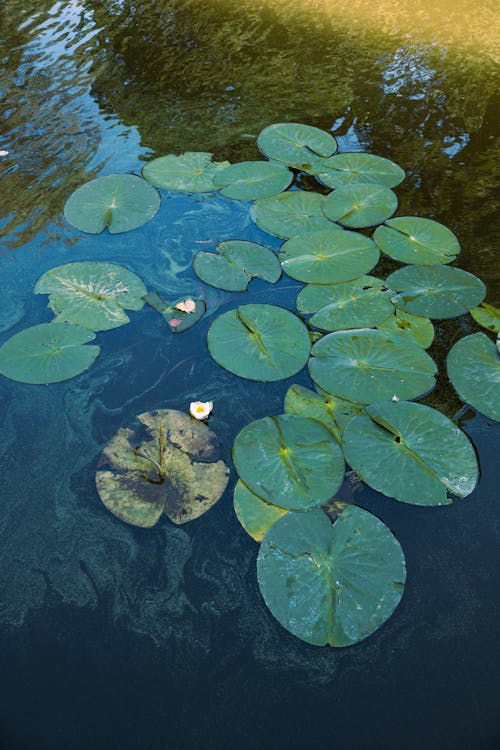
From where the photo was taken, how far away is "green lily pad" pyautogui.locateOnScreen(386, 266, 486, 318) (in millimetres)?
2270

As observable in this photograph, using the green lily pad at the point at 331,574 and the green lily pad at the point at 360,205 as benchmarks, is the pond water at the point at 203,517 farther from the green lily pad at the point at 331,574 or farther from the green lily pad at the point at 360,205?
the green lily pad at the point at 360,205

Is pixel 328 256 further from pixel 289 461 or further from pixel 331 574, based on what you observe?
pixel 331 574

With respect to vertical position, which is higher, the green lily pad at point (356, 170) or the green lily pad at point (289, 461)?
the green lily pad at point (356, 170)

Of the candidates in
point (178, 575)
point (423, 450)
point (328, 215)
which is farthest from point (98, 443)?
point (328, 215)

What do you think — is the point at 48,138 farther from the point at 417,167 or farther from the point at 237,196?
the point at 417,167

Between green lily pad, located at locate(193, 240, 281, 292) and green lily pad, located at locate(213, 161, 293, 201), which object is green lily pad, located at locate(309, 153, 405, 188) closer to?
green lily pad, located at locate(213, 161, 293, 201)

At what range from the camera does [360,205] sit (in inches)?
110

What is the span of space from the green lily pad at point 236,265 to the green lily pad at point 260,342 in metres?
0.23

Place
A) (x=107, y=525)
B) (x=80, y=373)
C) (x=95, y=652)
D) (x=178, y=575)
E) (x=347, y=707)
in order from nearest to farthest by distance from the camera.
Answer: (x=347, y=707)
(x=95, y=652)
(x=178, y=575)
(x=107, y=525)
(x=80, y=373)

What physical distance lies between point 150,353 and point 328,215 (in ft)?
4.18

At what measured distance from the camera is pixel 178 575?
5.24ft

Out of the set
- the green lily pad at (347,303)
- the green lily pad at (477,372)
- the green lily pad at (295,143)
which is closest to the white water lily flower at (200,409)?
the green lily pad at (347,303)

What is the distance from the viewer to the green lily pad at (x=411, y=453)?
1.68 metres

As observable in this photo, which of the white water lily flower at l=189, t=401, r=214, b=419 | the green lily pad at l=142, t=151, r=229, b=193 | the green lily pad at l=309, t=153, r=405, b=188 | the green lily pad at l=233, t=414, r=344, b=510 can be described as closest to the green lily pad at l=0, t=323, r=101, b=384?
the white water lily flower at l=189, t=401, r=214, b=419
